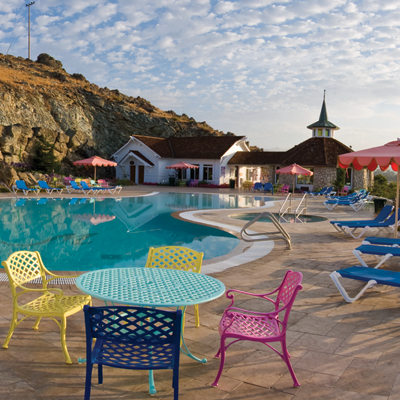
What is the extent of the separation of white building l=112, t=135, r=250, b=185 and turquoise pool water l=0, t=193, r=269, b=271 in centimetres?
1895

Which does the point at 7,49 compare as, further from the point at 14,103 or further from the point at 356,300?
the point at 356,300

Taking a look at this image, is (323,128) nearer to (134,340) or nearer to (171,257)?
(171,257)

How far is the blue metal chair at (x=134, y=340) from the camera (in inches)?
100.0

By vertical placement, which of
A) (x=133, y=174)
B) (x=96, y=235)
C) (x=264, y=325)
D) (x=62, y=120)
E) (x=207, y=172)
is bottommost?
(x=96, y=235)

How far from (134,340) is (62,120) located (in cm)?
4068

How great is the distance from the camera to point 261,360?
3.55 metres

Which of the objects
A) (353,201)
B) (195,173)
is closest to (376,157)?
(353,201)

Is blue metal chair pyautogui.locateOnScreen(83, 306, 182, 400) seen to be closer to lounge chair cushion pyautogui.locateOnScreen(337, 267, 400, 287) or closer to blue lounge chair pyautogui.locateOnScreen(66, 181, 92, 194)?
lounge chair cushion pyautogui.locateOnScreen(337, 267, 400, 287)

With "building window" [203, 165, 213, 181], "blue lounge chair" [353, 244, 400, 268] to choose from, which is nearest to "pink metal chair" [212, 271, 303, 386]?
"blue lounge chair" [353, 244, 400, 268]

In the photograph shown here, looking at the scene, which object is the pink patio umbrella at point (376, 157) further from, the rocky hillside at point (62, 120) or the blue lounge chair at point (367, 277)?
the rocky hillside at point (62, 120)

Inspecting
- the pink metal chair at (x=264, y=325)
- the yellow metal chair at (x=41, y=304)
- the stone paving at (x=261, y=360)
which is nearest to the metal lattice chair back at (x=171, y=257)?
the stone paving at (x=261, y=360)

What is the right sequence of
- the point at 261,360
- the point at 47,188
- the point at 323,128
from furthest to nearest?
the point at 323,128
the point at 47,188
the point at 261,360

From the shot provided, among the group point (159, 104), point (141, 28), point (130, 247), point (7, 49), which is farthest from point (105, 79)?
point (130, 247)

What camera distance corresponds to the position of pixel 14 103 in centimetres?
3581
